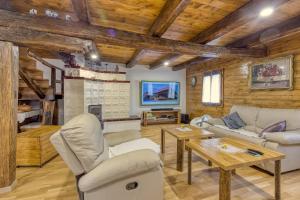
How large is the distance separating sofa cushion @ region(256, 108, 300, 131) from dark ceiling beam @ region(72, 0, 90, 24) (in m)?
3.64

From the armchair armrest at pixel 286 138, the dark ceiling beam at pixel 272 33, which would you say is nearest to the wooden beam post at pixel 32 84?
the dark ceiling beam at pixel 272 33

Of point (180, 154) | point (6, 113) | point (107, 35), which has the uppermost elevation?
point (107, 35)

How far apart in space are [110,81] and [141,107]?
1788 millimetres

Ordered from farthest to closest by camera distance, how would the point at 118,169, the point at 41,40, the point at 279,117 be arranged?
the point at 279,117 < the point at 41,40 < the point at 118,169

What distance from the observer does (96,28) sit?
2467 mm

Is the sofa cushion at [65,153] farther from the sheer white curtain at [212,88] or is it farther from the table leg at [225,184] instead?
the sheer white curtain at [212,88]

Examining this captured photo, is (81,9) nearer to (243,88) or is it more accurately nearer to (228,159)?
(228,159)

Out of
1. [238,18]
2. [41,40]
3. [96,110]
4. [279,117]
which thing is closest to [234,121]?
[279,117]

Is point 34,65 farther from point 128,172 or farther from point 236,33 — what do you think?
point 236,33

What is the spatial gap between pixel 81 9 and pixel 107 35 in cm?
51

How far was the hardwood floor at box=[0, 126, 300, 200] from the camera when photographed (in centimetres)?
197

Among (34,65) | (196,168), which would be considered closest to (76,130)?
(196,168)

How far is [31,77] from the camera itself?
380 centimetres

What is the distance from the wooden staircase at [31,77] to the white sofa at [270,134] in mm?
4021
